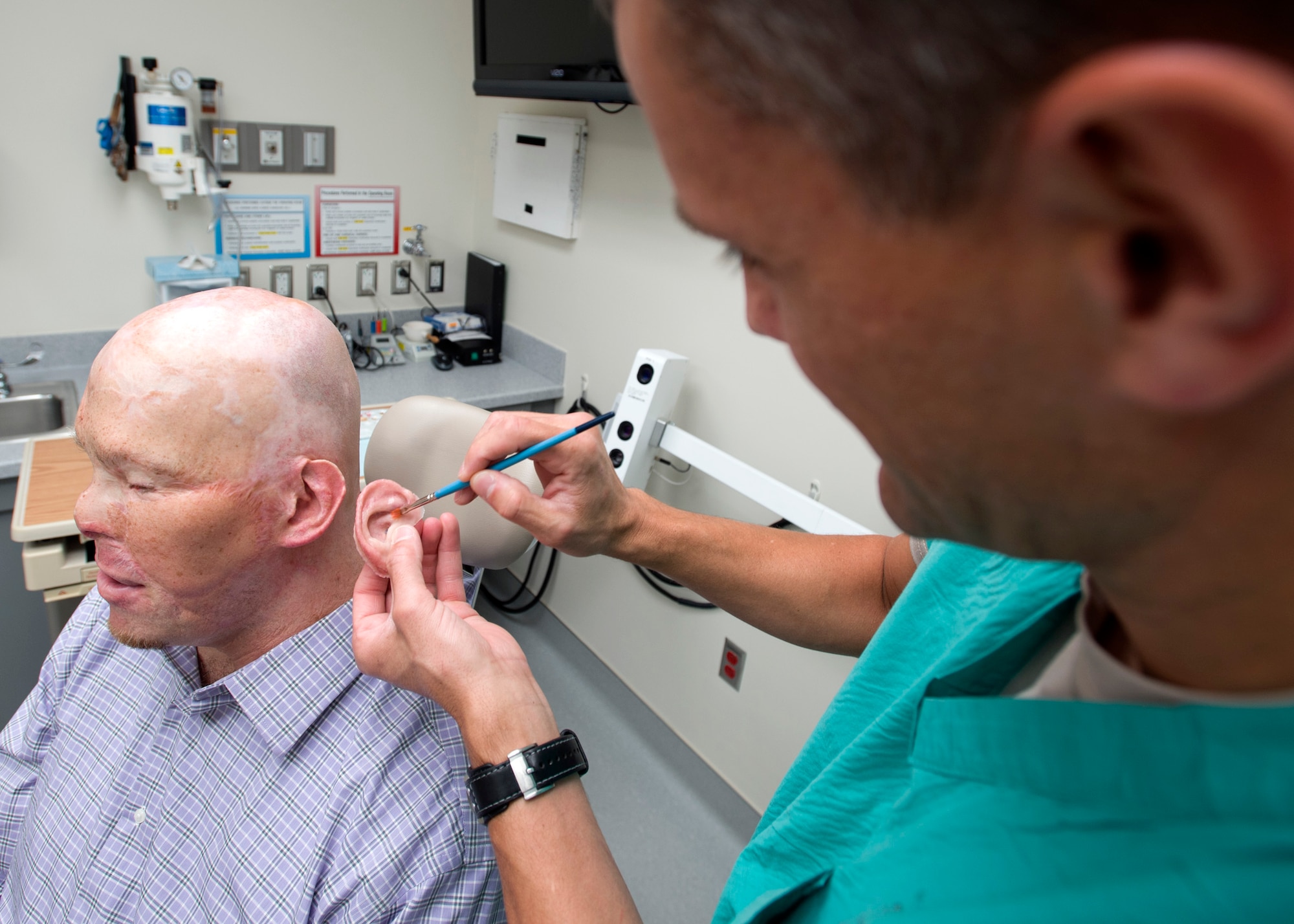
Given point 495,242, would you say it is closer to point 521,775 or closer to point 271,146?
point 271,146

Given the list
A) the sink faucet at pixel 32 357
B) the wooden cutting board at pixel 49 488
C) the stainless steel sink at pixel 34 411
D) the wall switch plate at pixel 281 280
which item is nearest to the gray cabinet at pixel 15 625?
the wooden cutting board at pixel 49 488

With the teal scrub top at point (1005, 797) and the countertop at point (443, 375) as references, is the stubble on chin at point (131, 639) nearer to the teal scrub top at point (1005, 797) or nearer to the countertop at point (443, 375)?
the teal scrub top at point (1005, 797)

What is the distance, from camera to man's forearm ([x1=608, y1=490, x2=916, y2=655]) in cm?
116

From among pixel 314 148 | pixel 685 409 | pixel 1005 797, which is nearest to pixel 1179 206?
pixel 1005 797

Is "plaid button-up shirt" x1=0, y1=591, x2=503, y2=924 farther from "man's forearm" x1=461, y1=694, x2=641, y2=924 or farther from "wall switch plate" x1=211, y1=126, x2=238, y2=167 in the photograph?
"wall switch plate" x1=211, y1=126, x2=238, y2=167

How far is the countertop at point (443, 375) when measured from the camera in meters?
2.59

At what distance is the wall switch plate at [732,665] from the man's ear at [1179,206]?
7.26ft

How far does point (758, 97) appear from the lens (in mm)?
360

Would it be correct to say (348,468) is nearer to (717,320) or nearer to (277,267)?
(717,320)

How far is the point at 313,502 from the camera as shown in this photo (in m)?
1.17

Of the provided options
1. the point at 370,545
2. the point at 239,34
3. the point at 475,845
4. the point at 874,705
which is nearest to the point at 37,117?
the point at 239,34

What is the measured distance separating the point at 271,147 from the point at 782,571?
2.53 m

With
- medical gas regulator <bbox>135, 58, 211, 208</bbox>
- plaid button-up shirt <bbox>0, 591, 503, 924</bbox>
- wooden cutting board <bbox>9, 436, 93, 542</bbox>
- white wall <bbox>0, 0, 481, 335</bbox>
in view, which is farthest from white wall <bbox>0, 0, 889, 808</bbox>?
plaid button-up shirt <bbox>0, 591, 503, 924</bbox>

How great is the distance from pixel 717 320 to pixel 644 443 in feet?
1.37
